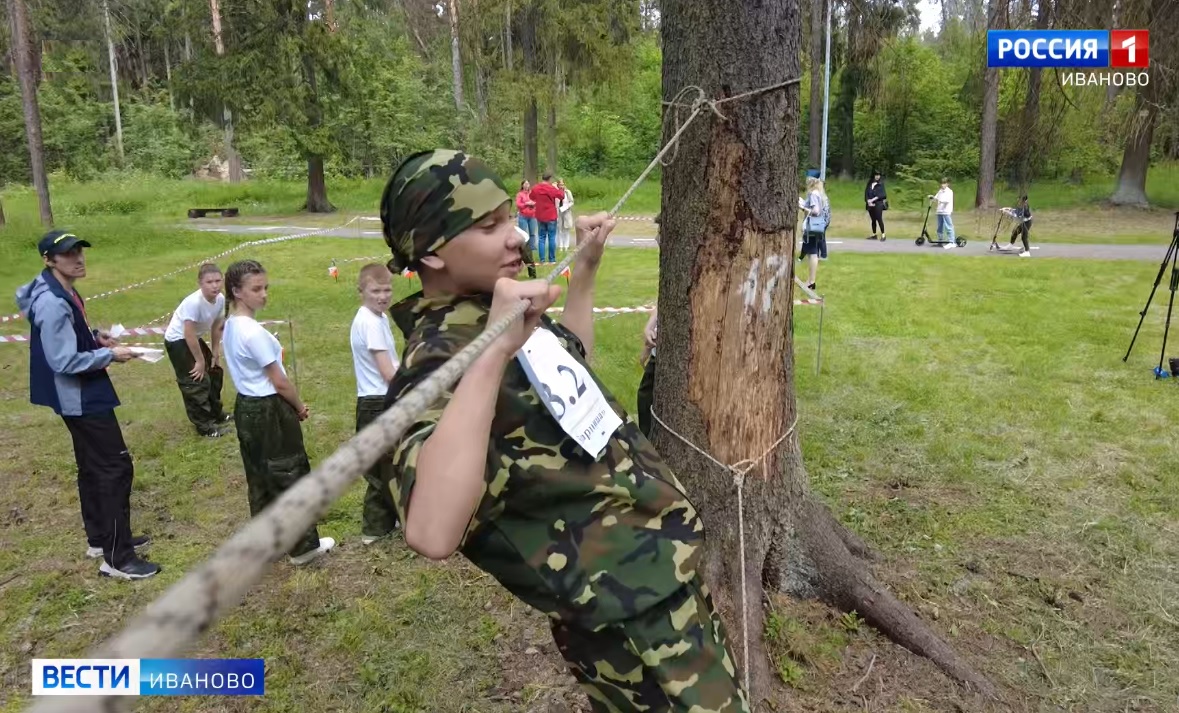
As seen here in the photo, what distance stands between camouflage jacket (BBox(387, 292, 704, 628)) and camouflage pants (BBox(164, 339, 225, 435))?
18.0 feet

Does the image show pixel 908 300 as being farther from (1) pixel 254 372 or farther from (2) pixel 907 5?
(2) pixel 907 5

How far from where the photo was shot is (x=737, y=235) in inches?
109

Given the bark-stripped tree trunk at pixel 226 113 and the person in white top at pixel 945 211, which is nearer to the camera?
the person in white top at pixel 945 211

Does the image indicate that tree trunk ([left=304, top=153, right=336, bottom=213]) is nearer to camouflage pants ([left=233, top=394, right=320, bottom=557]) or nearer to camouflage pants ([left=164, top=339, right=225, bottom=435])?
camouflage pants ([left=164, top=339, right=225, bottom=435])

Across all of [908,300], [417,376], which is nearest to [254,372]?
[417,376]

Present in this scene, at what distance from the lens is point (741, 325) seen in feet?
9.27

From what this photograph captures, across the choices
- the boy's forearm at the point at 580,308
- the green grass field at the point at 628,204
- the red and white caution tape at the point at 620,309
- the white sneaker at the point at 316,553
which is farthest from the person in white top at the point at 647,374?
the green grass field at the point at 628,204

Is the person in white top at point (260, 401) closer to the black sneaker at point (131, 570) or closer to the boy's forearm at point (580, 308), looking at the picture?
the black sneaker at point (131, 570)

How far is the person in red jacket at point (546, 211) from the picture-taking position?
14938 millimetres

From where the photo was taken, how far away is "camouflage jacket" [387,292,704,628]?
165 cm

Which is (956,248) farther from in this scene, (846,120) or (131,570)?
(846,120)

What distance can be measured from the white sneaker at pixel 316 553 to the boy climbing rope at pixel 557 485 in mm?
2812

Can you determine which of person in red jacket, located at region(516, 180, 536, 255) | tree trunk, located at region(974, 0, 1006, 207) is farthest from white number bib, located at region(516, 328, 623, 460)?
tree trunk, located at region(974, 0, 1006, 207)

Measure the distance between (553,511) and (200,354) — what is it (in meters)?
5.41
